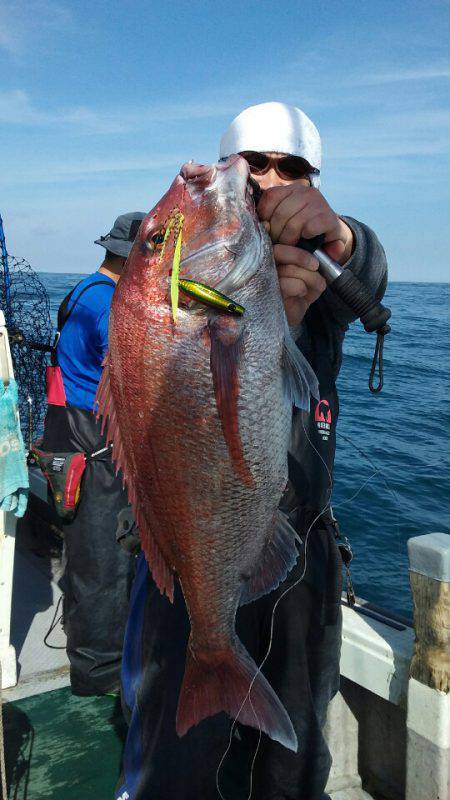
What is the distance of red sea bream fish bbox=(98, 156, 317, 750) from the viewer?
1.49 meters

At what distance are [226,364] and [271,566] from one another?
57 centimetres

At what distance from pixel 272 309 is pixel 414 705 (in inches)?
77.4

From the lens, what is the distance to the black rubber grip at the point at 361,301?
Result: 171 centimetres

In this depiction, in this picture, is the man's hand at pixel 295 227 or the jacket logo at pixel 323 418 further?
the jacket logo at pixel 323 418

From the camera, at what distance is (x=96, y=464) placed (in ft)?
11.9

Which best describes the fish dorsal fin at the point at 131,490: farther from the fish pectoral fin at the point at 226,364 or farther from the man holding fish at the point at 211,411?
the fish pectoral fin at the point at 226,364

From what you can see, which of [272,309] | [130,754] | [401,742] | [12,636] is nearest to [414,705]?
[401,742]

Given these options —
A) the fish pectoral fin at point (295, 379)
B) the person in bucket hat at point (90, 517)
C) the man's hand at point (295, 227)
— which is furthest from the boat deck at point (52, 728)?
the man's hand at point (295, 227)

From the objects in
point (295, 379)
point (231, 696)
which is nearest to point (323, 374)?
point (295, 379)

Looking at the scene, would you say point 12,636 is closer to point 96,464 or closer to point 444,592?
point 96,464

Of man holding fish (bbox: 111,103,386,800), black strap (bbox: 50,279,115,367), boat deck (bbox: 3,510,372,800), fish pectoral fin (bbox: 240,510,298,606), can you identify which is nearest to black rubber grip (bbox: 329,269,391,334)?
man holding fish (bbox: 111,103,386,800)

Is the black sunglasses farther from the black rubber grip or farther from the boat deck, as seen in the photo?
the boat deck

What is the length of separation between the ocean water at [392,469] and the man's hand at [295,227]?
116 cm

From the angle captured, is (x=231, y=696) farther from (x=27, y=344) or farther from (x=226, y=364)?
(x=27, y=344)
